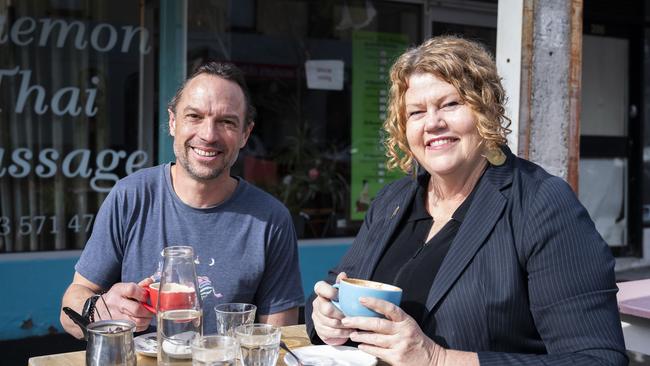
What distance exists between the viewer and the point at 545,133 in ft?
12.5

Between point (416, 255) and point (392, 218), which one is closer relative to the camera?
point (416, 255)

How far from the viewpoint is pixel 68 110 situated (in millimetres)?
5168

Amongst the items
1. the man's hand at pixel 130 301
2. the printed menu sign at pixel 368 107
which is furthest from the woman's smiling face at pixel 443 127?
the printed menu sign at pixel 368 107

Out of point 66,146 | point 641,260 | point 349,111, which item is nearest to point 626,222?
point 641,260

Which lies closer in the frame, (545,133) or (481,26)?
(545,133)

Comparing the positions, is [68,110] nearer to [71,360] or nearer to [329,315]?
[71,360]

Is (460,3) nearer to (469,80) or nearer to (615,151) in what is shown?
(615,151)

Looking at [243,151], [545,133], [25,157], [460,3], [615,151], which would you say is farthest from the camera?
[615,151]

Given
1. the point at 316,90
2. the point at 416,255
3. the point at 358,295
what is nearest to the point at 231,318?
the point at 358,295

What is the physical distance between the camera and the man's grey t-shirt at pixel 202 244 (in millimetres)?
2590

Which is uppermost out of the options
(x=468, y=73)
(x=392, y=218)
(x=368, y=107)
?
(x=368, y=107)

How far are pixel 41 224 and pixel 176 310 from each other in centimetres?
361

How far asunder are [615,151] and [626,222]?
0.79 metres

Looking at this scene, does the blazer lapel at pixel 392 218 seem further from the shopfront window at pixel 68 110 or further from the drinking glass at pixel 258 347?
the shopfront window at pixel 68 110
